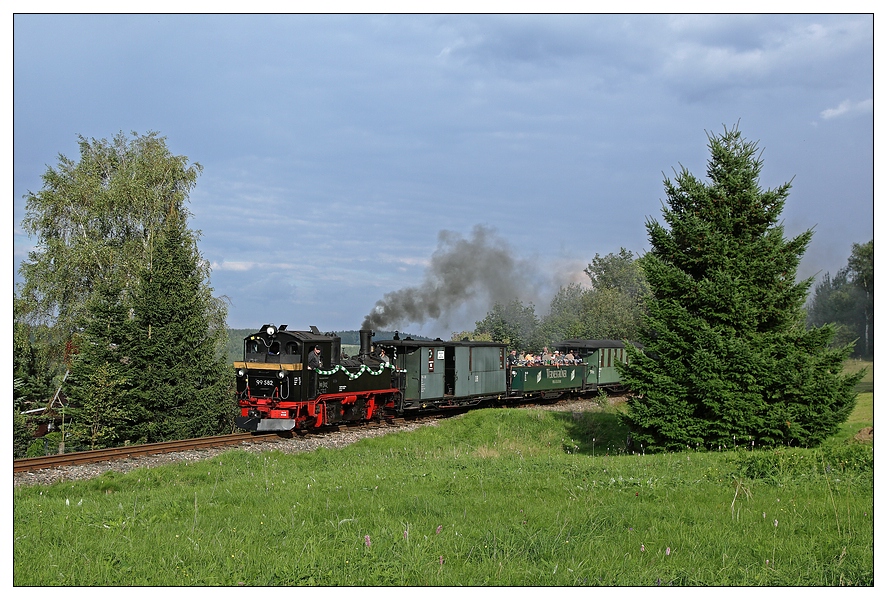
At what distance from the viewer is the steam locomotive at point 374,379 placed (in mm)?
19578

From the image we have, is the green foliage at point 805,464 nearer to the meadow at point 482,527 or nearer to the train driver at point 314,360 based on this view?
the meadow at point 482,527

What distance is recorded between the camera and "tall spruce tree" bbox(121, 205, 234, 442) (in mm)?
25953

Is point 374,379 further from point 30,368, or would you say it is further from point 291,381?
point 30,368

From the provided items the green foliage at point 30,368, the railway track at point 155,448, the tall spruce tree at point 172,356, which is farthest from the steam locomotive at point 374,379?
the green foliage at point 30,368

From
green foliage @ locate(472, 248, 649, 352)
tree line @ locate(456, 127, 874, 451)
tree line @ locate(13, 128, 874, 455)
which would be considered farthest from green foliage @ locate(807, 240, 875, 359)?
tree line @ locate(456, 127, 874, 451)

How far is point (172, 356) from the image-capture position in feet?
87.4

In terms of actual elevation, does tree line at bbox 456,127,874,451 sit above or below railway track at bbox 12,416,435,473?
above

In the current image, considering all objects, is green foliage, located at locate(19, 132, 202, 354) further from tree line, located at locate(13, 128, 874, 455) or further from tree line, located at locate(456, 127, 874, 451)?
tree line, located at locate(456, 127, 874, 451)

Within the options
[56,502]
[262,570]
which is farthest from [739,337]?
[56,502]

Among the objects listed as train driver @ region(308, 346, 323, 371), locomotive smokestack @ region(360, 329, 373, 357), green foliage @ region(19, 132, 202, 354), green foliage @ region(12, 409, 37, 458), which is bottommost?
green foliage @ region(12, 409, 37, 458)

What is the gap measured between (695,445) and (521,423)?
834 cm

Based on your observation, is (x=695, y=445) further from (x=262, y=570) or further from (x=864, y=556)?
(x=262, y=570)

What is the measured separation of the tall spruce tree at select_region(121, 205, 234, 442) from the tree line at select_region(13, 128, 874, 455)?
0.07m

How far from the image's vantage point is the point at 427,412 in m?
26.0
